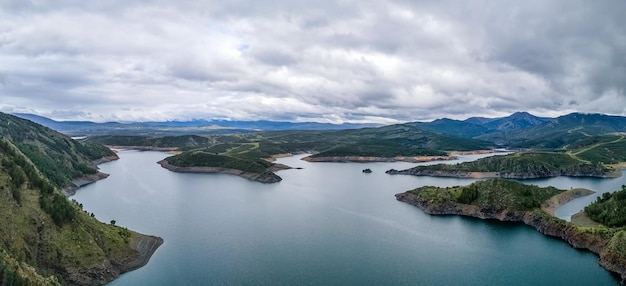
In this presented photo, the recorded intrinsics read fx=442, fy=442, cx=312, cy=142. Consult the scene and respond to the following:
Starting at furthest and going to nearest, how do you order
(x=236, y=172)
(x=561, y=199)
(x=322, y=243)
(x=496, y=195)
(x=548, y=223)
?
1. (x=236, y=172)
2. (x=561, y=199)
3. (x=496, y=195)
4. (x=548, y=223)
5. (x=322, y=243)

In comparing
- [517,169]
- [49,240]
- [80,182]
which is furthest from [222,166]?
[49,240]

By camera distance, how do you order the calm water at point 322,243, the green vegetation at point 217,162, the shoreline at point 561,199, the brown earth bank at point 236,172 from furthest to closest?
the green vegetation at point 217,162 < the brown earth bank at point 236,172 < the shoreline at point 561,199 < the calm water at point 322,243

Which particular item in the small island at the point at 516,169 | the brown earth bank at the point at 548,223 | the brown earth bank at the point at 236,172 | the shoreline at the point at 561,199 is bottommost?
the brown earth bank at the point at 236,172

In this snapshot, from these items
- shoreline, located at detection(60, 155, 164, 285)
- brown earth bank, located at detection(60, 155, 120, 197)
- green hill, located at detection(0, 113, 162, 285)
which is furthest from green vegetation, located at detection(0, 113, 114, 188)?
shoreline, located at detection(60, 155, 164, 285)

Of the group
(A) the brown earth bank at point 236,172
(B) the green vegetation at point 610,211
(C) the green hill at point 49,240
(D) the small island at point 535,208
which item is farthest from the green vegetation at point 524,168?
(C) the green hill at point 49,240

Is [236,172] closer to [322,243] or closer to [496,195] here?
[496,195]

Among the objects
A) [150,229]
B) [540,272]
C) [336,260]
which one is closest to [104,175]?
[150,229]

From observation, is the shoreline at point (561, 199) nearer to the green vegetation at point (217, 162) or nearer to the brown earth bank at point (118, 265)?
the brown earth bank at point (118, 265)
